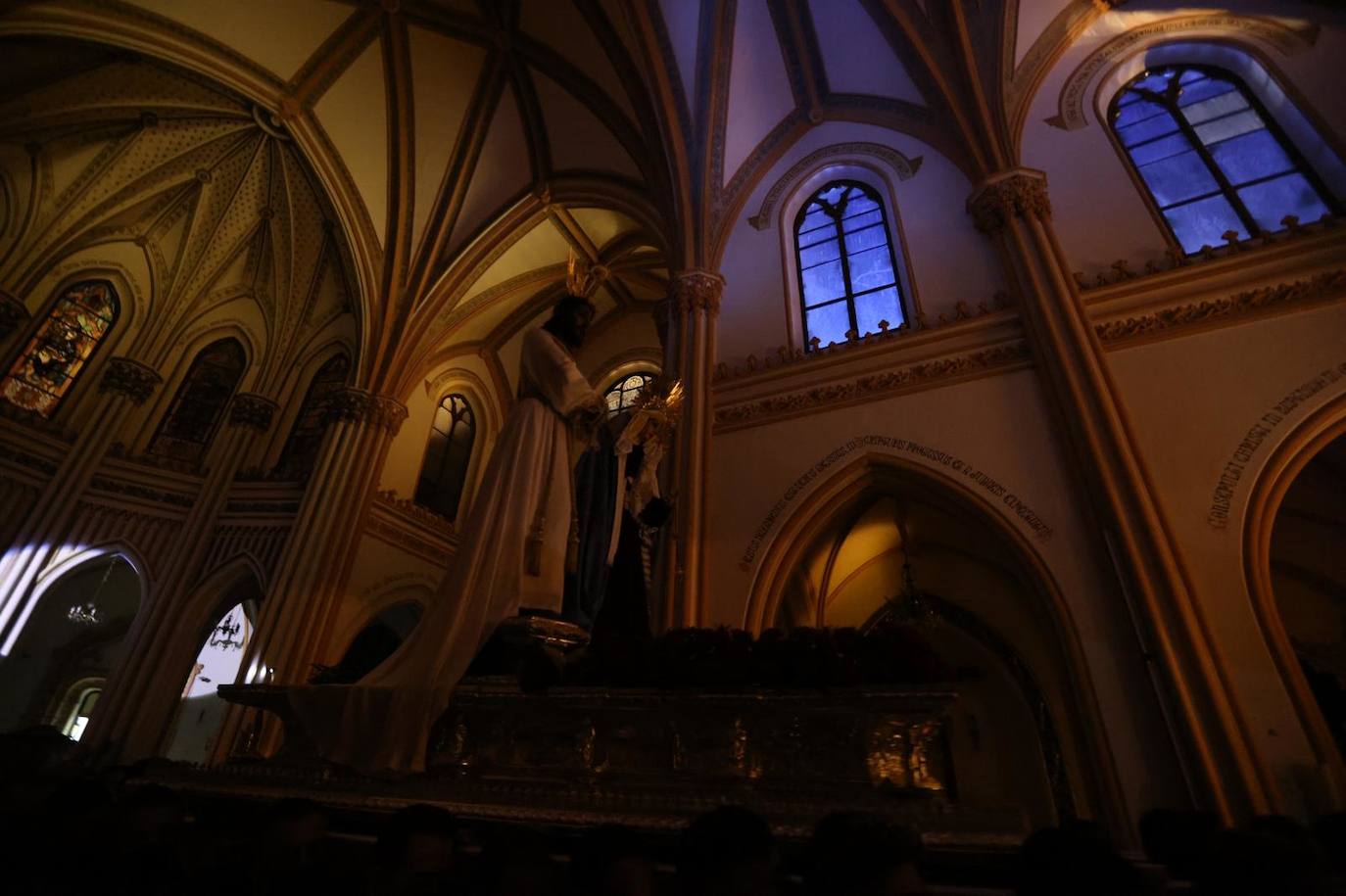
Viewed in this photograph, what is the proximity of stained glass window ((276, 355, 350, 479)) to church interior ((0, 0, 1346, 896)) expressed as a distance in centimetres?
12

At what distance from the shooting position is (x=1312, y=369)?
4461mm

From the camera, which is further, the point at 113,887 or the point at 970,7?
the point at 970,7

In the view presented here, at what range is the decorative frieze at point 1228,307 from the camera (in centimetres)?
465

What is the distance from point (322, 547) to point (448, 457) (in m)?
3.51

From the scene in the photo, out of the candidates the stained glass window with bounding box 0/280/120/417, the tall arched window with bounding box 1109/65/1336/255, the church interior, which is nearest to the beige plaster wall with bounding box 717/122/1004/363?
the church interior

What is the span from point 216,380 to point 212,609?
4.34m

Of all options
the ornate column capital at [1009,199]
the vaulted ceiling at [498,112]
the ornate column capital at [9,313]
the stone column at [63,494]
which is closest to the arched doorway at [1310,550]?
the ornate column capital at [1009,199]

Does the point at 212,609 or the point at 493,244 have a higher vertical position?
the point at 493,244

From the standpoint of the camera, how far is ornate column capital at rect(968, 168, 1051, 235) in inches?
237

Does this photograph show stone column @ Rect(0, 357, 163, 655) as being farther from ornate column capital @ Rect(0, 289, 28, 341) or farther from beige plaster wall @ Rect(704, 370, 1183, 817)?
beige plaster wall @ Rect(704, 370, 1183, 817)

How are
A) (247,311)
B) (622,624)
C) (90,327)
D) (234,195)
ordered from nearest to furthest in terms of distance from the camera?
(622,624)
(90,327)
(234,195)
(247,311)

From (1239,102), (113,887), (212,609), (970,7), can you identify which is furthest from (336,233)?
(1239,102)

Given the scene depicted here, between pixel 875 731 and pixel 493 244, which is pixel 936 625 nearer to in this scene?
pixel 875 731

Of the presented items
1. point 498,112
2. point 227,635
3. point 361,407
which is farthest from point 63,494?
point 498,112
